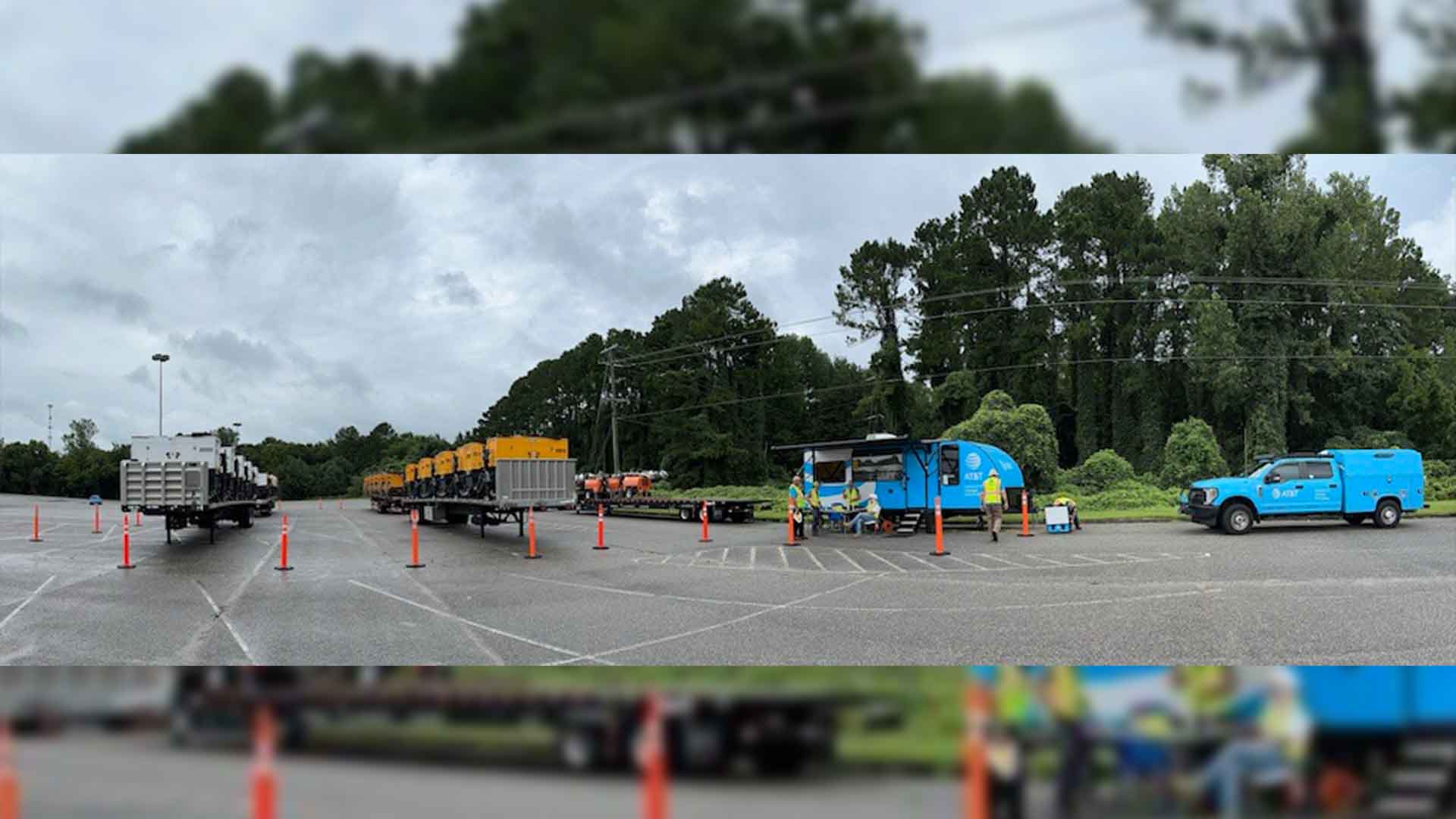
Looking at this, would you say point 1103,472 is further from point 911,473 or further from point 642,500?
point 642,500

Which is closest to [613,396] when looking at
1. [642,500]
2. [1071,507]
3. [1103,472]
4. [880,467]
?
[642,500]

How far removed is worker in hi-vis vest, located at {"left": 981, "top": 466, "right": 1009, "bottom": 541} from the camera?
11.1 m

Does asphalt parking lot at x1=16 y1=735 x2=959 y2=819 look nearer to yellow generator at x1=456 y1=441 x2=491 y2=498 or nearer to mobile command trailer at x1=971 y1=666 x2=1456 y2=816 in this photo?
mobile command trailer at x1=971 y1=666 x2=1456 y2=816

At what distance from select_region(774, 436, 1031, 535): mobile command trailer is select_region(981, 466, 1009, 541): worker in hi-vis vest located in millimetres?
111

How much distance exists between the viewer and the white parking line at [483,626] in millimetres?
6055

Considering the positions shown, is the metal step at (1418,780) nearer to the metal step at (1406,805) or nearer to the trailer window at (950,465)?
the metal step at (1406,805)

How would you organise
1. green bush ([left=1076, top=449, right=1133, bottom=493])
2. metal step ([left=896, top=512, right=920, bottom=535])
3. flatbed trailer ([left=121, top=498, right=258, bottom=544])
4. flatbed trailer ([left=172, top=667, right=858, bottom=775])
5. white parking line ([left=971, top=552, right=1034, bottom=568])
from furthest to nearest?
metal step ([left=896, top=512, right=920, bottom=535]) < flatbed trailer ([left=121, top=498, right=258, bottom=544]) < white parking line ([left=971, top=552, right=1034, bottom=568]) < green bush ([left=1076, top=449, right=1133, bottom=493]) < flatbed trailer ([left=172, top=667, right=858, bottom=775])

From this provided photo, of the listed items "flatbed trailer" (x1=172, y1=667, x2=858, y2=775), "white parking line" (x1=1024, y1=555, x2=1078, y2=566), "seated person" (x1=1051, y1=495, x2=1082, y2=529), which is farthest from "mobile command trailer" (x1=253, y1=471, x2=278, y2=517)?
"white parking line" (x1=1024, y1=555, x2=1078, y2=566)

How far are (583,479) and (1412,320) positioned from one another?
8578 mm

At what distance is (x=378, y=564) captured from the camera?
876 cm

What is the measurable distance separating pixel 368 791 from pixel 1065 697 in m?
2.68

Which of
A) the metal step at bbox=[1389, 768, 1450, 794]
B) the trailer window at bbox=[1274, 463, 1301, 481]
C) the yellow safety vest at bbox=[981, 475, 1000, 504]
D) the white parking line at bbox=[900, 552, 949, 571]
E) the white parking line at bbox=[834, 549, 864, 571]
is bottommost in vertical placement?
the white parking line at bbox=[900, 552, 949, 571]

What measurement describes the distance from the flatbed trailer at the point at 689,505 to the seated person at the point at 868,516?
2029 mm

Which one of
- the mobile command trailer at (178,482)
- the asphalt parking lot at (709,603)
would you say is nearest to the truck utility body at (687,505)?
the asphalt parking lot at (709,603)
